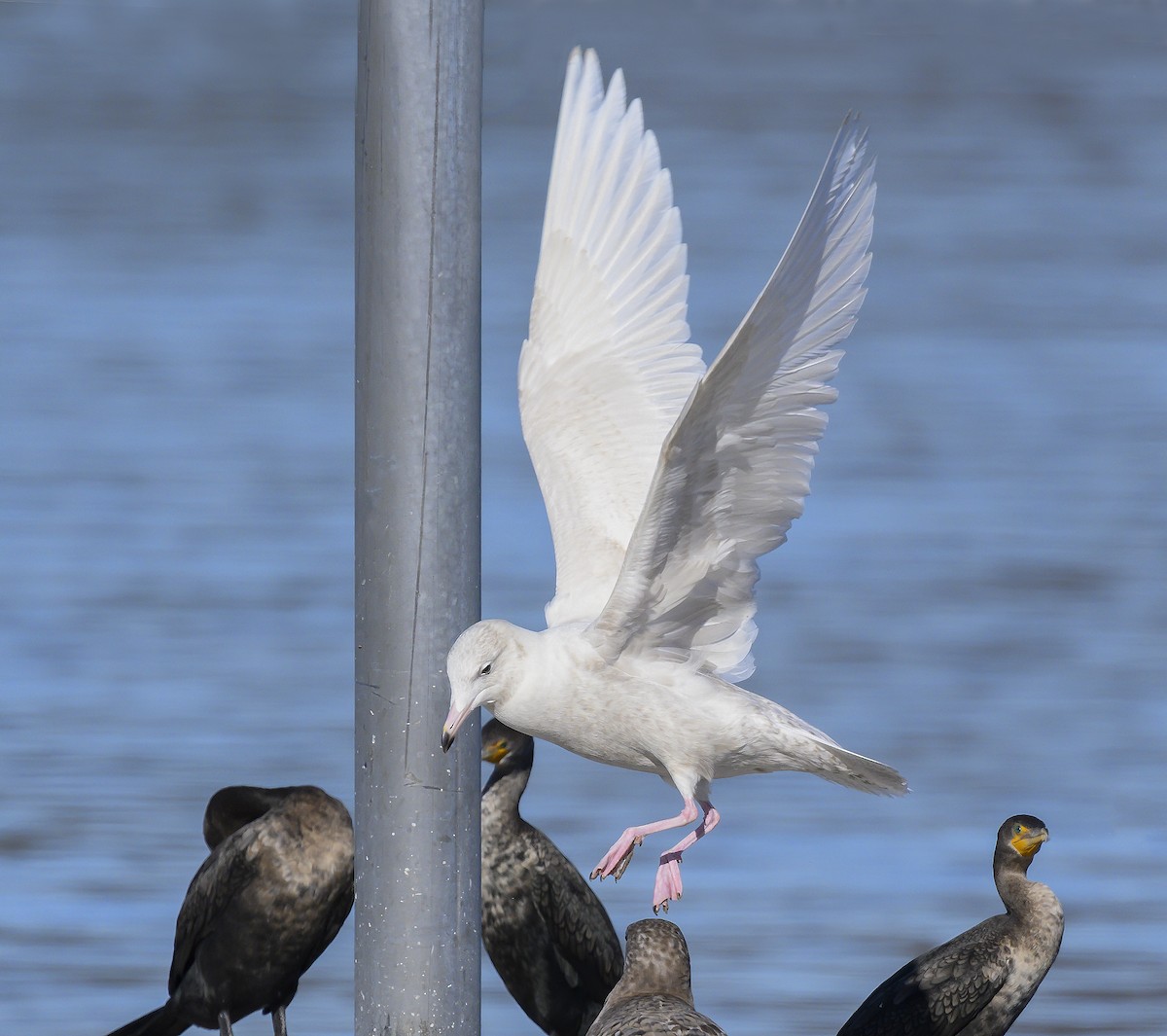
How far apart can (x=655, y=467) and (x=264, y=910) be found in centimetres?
156

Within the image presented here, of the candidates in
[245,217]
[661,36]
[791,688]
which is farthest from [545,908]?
[661,36]

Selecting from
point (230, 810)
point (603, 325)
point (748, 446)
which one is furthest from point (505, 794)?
point (748, 446)

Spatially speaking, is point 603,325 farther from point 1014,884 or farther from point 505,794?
point 1014,884

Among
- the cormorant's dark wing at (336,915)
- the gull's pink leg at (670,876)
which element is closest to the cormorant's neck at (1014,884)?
the cormorant's dark wing at (336,915)

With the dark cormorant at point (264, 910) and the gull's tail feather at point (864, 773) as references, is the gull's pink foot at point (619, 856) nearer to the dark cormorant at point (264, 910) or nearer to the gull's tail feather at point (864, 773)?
the gull's tail feather at point (864, 773)

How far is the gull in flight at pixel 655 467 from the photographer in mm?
4422

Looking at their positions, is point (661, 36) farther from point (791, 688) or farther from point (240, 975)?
point (240, 975)

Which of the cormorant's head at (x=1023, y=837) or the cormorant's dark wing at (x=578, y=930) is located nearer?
the cormorant's head at (x=1023, y=837)

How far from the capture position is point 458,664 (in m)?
4.27

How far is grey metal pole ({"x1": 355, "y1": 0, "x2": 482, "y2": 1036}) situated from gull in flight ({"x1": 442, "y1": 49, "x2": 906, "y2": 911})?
123 millimetres

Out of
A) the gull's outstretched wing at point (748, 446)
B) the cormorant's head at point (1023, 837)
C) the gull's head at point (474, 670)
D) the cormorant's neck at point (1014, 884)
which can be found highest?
the gull's outstretched wing at point (748, 446)

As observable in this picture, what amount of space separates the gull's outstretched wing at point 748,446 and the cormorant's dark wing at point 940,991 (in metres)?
1.35

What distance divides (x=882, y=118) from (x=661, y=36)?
262cm

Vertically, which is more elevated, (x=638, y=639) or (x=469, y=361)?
(x=469, y=361)
